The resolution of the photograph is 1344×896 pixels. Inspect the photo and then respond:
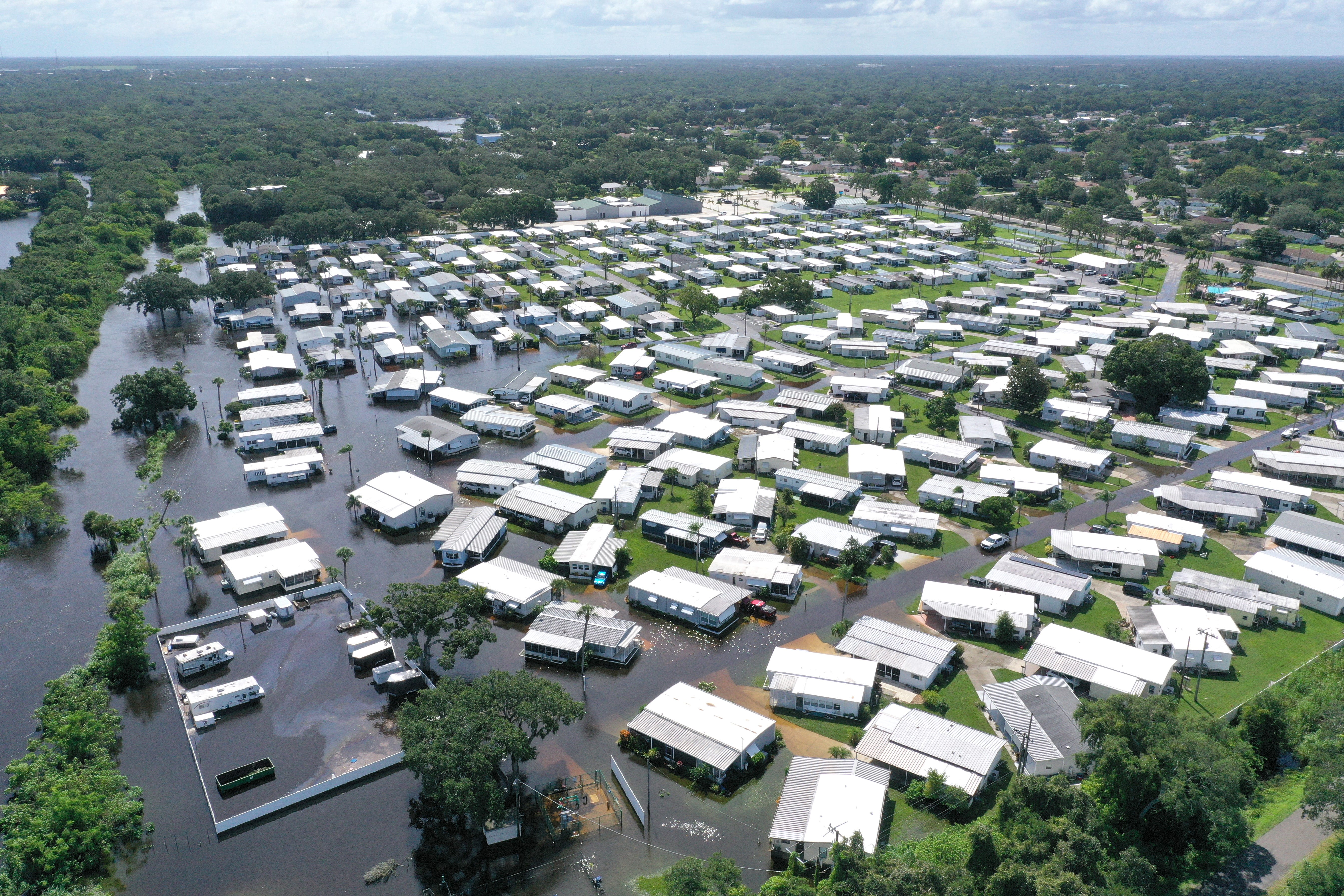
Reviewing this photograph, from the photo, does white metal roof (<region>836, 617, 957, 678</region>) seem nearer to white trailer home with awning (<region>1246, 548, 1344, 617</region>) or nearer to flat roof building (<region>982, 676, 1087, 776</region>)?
flat roof building (<region>982, 676, 1087, 776</region>)

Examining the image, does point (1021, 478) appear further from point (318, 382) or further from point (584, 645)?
Answer: point (318, 382)

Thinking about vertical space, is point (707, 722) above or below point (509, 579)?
above

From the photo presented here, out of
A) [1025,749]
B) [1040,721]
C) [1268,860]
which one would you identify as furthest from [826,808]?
[1268,860]

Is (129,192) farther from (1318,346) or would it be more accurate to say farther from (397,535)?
(1318,346)

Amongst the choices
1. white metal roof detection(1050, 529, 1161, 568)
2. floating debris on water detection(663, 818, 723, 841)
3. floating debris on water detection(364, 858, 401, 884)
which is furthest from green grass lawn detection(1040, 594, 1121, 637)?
floating debris on water detection(364, 858, 401, 884)

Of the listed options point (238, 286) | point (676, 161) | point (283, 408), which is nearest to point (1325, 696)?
point (283, 408)

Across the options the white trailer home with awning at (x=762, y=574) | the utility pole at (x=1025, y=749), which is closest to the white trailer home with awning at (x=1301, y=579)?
the utility pole at (x=1025, y=749)
